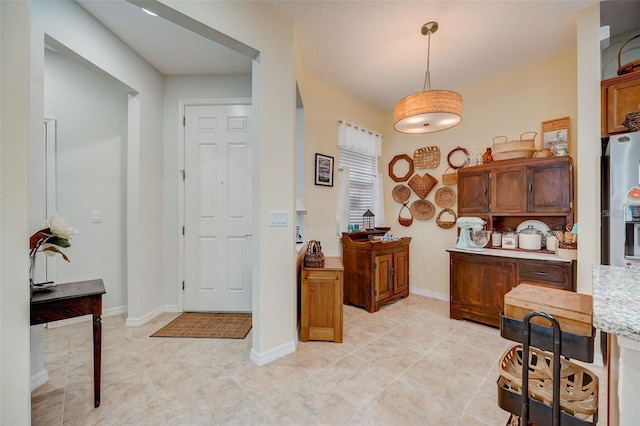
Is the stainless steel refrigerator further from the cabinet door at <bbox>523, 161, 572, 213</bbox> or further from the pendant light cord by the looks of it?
the pendant light cord

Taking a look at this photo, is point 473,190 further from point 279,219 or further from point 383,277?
point 279,219

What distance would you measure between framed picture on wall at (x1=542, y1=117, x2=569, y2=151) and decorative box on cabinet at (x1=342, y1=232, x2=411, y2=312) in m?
1.87

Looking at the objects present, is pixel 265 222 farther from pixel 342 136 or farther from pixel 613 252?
pixel 613 252

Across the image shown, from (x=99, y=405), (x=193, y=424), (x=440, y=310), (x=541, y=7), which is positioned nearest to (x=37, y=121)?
(x=99, y=405)

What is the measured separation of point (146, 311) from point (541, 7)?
4.68m

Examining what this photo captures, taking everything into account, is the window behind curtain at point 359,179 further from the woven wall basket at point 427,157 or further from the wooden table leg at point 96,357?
the wooden table leg at point 96,357

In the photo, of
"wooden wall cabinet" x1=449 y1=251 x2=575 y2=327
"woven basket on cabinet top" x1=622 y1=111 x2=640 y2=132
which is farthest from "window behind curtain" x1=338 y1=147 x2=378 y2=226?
"woven basket on cabinet top" x1=622 y1=111 x2=640 y2=132

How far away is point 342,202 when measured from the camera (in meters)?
3.60

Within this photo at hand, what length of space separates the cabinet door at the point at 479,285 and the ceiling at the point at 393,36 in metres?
2.21

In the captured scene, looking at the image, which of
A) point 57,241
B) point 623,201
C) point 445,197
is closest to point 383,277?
point 445,197

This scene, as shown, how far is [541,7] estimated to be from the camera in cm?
212

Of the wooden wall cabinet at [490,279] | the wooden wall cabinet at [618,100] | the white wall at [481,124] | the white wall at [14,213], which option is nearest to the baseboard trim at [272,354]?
the white wall at [14,213]

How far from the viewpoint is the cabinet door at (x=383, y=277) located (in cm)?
314

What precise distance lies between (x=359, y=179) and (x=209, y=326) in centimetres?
273
